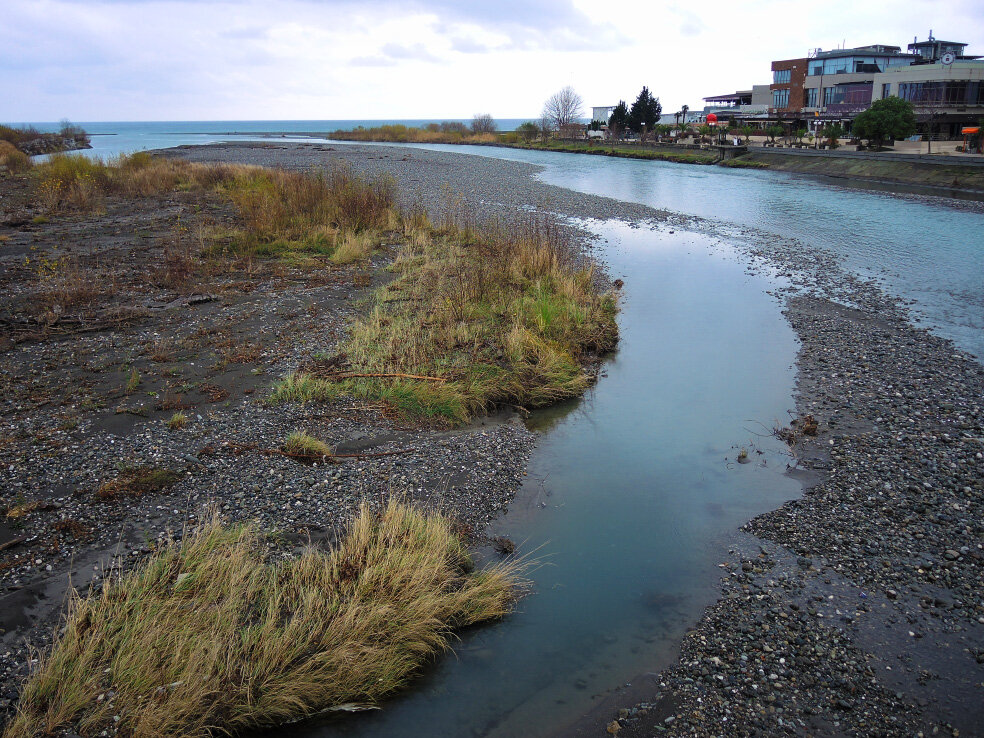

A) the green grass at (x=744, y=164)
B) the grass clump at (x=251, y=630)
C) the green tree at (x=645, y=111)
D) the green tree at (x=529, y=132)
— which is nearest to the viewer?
the grass clump at (x=251, y=630)

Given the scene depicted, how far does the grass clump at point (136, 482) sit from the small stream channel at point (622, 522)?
3405 millimetres

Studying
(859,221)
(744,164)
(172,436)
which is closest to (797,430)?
(172,436)

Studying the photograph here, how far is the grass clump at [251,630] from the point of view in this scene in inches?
179

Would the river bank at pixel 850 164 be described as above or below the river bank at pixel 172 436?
above

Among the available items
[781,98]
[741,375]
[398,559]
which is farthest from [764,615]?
[781,98]

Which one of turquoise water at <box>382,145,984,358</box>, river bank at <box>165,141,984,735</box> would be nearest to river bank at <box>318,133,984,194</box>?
turquoise water at <box>382,145,984,358</box>

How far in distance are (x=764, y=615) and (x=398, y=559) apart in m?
3.28

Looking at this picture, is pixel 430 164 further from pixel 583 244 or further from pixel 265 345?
pixel 265 345

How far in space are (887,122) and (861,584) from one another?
2127 inches

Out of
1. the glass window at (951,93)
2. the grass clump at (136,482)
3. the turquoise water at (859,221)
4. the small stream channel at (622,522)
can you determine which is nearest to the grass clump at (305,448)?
the grass clump at (136,482)

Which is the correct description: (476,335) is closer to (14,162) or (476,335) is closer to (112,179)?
(112,179)

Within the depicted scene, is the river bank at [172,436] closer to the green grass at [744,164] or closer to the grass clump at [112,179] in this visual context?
the grass clump at [112,179]

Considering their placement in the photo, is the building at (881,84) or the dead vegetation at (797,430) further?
the building at (881,84)

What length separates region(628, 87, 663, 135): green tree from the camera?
274 feet
